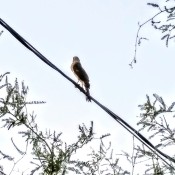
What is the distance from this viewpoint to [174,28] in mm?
5000

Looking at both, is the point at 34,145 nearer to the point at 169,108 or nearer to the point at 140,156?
the point at 140,156

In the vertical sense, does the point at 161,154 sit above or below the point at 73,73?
below

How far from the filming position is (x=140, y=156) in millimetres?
7438

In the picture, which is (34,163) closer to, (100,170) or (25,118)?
(25,118)

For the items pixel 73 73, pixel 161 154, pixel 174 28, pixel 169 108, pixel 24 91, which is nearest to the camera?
pixel 161 154

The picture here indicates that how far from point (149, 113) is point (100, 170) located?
71.7 inches

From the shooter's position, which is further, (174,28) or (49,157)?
(49,157)

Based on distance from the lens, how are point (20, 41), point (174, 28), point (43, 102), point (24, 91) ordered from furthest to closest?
point (24, 91) → point (43, 102) → point (174, 28) → point (20, 41)

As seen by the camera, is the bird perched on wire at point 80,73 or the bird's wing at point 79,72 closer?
the bird perched on wire at point 80,73

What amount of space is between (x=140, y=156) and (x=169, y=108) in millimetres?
1232

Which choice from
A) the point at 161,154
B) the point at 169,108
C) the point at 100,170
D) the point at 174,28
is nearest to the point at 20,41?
the point at 161,154

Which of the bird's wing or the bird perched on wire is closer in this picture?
the bird perched on wire

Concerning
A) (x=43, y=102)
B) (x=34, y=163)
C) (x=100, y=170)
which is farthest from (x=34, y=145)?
(x=43, y=102)

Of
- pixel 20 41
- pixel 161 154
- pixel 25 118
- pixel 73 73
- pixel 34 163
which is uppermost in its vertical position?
pixel 73 73
